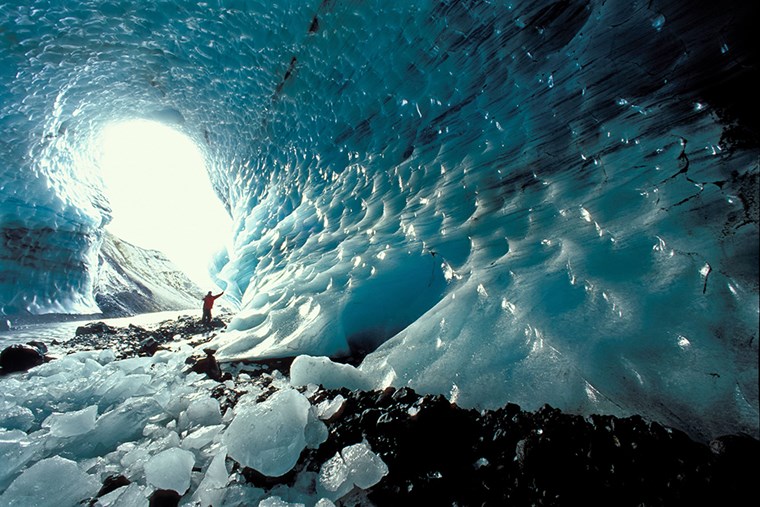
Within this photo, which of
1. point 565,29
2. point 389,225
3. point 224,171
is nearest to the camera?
point 565,29

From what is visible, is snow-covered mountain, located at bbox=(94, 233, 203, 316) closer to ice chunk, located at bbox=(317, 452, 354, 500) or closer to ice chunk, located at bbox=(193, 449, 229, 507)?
ice chunk, located at bbox=(193, 449, 229, 507)

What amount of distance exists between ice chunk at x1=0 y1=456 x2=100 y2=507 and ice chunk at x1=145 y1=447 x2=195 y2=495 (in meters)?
0.19

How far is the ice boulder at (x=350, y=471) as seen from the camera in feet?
3.26

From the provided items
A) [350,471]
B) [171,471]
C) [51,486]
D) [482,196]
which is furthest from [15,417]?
[482,196]

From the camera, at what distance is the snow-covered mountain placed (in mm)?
17828

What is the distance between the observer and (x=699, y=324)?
37.9 inches

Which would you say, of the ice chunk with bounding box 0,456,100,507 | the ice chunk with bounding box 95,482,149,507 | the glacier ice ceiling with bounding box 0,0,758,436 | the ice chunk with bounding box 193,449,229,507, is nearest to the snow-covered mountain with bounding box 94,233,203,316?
the glacier ice ceiling with bounding box 0,0,758,436

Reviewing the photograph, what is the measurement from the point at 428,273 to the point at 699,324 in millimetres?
1284

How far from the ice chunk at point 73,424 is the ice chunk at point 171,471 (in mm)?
594

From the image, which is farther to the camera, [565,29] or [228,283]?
[228,283]

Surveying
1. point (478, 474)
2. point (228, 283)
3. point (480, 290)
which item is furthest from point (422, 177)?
point (228, 283)

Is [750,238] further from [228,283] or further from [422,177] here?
[228,283]

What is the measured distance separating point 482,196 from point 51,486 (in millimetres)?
2446

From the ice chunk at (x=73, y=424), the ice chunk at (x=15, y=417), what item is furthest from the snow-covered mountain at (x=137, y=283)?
the ice chunk at (x=73, y=424)
